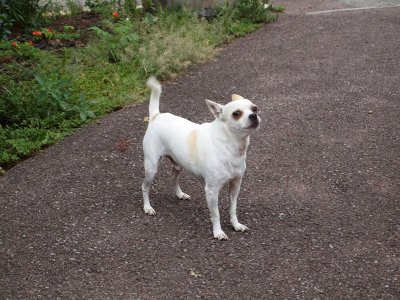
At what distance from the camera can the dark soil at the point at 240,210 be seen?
3.54 meters


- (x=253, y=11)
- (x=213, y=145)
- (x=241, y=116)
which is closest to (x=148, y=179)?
(x=213, y=145)

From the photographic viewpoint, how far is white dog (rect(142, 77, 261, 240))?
3605mm

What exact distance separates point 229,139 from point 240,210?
105 cm

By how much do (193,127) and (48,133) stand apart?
9.42 feet

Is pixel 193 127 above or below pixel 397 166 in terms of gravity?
above

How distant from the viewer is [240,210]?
4465mm

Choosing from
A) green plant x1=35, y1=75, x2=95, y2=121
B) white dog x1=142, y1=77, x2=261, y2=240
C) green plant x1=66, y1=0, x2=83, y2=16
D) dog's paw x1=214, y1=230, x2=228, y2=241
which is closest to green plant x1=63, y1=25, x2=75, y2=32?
green plant x1=66, y1=0, x2=83, y2=16

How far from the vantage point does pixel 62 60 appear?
7.87m

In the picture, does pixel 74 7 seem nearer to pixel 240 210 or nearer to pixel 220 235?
pixel 240 210

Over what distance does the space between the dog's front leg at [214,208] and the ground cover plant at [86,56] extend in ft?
9.62

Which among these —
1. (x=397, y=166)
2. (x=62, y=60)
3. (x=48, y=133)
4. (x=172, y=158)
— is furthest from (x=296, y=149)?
(x=62, y=60)

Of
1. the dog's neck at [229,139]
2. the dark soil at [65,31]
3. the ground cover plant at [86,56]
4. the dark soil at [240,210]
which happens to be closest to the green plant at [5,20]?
the ground cover plant at [86,56]

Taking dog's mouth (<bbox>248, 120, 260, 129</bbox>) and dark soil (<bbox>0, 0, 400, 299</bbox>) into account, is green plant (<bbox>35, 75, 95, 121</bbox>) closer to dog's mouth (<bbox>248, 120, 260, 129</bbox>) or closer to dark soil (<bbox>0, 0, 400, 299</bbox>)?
dark soil (<bbox>0, 0, 400, 299</bbox>)

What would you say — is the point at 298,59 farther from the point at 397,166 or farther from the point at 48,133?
the point at 48,133
